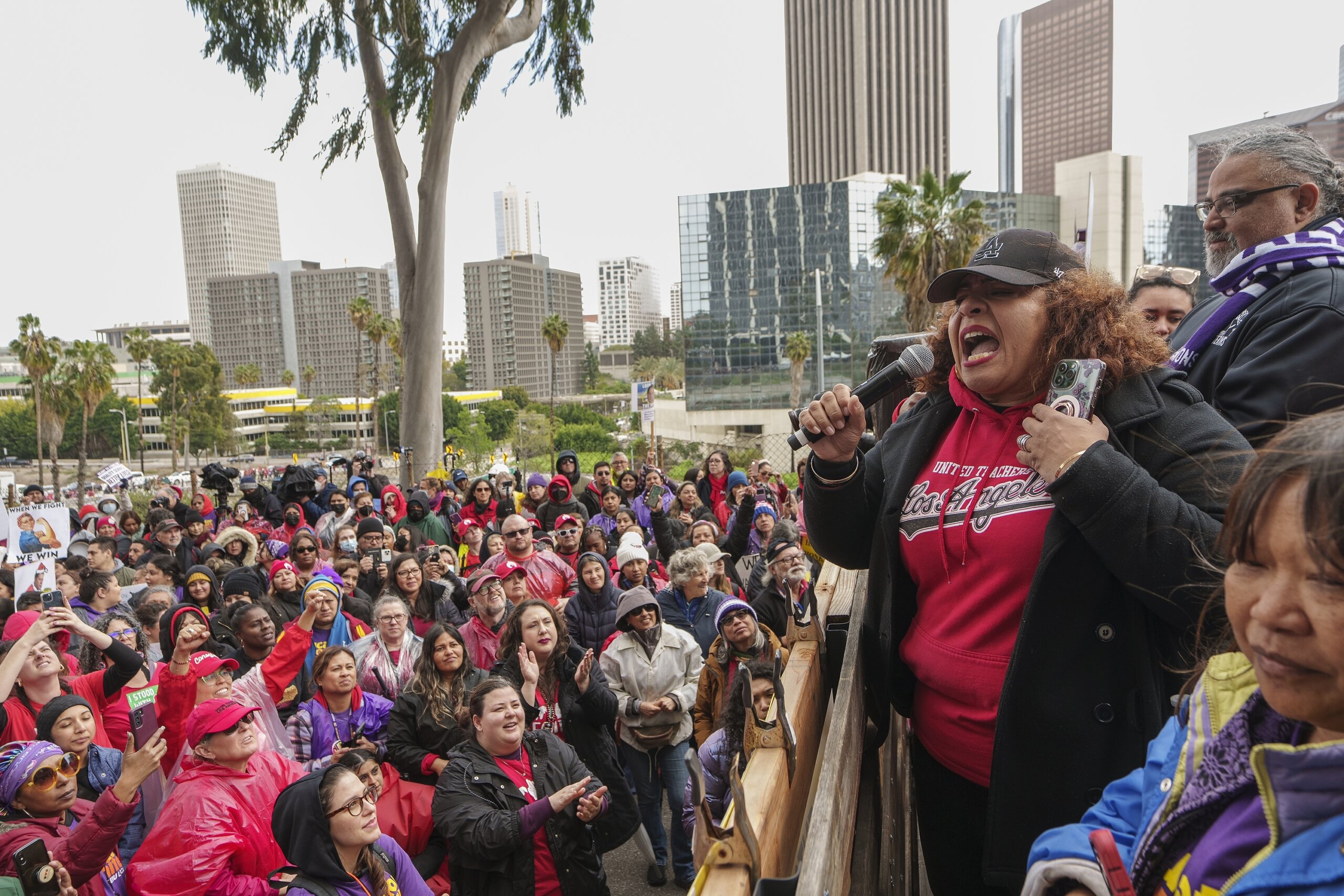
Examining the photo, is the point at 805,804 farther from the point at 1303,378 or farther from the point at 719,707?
the point at 719,707

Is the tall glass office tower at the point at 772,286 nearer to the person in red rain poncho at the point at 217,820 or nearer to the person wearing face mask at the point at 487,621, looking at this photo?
the person wearing face mask at the point at 487,621

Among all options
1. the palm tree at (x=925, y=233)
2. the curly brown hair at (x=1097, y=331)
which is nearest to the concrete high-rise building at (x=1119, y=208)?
the palm tree at (x=925, y=233)

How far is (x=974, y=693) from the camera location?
1.67m

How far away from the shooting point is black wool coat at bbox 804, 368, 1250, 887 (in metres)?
1.38

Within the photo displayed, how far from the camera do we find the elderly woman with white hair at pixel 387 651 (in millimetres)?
4844

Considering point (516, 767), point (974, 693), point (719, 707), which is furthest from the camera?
point (719, 707)

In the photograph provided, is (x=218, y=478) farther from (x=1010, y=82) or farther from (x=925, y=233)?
(x=1010, y=82)

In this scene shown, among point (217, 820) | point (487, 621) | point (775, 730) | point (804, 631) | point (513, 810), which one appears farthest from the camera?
point (487, 621)

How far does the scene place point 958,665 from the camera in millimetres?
1693

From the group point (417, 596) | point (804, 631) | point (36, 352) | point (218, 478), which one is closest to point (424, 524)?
point (417, 596)

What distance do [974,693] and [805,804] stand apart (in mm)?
489

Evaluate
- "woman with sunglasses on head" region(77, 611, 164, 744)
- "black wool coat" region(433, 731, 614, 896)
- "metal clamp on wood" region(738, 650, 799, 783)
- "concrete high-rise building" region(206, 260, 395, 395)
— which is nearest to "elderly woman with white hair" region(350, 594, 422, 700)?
"woman with sunglasses on head" region(77, 611, 164, 744)

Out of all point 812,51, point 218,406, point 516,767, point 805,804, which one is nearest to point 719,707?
point 516,767

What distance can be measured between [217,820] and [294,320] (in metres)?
164
